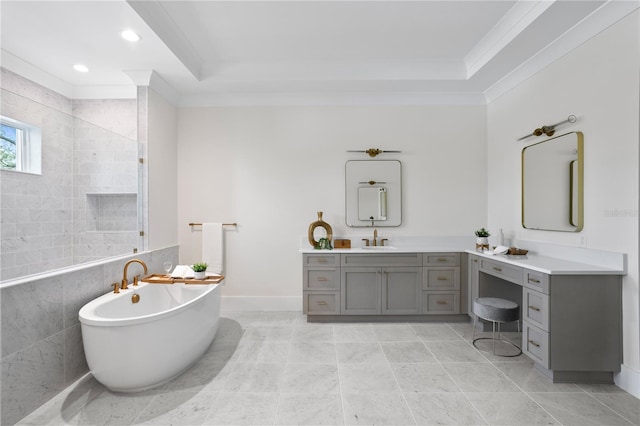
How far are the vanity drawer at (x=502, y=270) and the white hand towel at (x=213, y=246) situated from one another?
3.05 metres

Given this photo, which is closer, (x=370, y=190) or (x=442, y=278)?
(x=442, y=278)

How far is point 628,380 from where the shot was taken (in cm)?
212

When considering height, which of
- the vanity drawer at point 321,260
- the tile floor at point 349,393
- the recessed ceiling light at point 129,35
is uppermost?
the recessed ceiling light at point 129,35

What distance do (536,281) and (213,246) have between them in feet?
11.1

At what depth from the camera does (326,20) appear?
2.66m

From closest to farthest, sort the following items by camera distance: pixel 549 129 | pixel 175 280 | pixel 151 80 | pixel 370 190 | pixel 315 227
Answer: pixel 549 129, pixel 175 280, pixel 151 80, pixel 315 227, pixel 370 190

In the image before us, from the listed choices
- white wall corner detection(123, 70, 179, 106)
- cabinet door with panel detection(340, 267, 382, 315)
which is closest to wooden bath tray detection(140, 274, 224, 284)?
cabinet door with panel detection(340, 267, 382, 315)

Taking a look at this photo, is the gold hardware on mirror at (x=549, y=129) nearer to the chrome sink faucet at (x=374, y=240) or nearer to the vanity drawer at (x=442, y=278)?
the vanity drawer at (x=442, y=278)

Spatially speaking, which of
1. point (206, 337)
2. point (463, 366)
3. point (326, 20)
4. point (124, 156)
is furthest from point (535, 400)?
point (124, 156)

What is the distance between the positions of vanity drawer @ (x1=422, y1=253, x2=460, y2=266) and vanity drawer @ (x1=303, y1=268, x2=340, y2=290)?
1.05 meters

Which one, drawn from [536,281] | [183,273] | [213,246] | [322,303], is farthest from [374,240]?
[183,273]

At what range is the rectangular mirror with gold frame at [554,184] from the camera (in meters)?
2.49

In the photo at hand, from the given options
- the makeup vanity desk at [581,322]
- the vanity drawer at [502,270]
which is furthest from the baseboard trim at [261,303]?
the makeup vanity desk at [581,322]

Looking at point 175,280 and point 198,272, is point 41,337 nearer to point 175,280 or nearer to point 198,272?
point 175,280
